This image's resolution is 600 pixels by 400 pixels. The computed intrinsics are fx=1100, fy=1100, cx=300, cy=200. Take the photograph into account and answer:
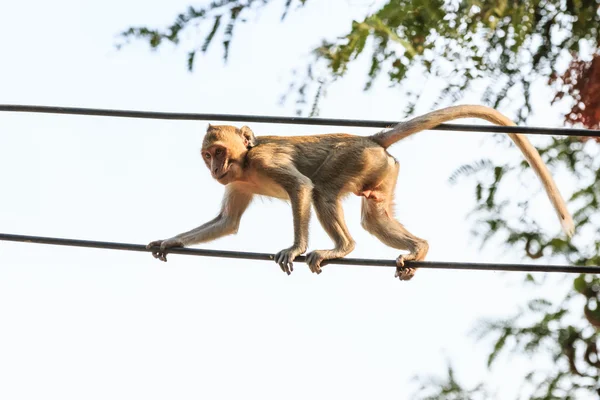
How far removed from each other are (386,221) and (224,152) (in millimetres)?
1477

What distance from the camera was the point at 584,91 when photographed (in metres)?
9.12

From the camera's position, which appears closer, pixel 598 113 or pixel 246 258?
pixel 246 258

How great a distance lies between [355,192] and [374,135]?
0.50 m

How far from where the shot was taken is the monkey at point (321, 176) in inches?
332

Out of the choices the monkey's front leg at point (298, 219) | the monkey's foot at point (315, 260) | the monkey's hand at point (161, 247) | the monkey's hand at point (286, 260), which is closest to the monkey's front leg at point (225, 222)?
the monkey's hand at point (161, 247)

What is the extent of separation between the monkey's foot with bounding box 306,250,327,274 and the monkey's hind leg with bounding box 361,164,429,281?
0.95m

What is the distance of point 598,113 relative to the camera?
8961 millimetres

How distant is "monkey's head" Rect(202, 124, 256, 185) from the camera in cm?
883

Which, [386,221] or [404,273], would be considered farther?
[386,221]

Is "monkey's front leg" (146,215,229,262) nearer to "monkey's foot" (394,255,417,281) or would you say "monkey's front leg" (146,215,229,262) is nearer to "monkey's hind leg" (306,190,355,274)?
"monkey's hind leg" (306,190,355,274)

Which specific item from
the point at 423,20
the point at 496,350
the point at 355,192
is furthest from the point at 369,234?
the point at 496,350

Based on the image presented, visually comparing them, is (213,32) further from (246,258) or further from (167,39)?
(246,258)

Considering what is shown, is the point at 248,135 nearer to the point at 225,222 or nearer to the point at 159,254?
the point at 225,222

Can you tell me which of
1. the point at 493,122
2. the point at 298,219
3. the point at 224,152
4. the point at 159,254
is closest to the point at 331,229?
the point at 298,219
